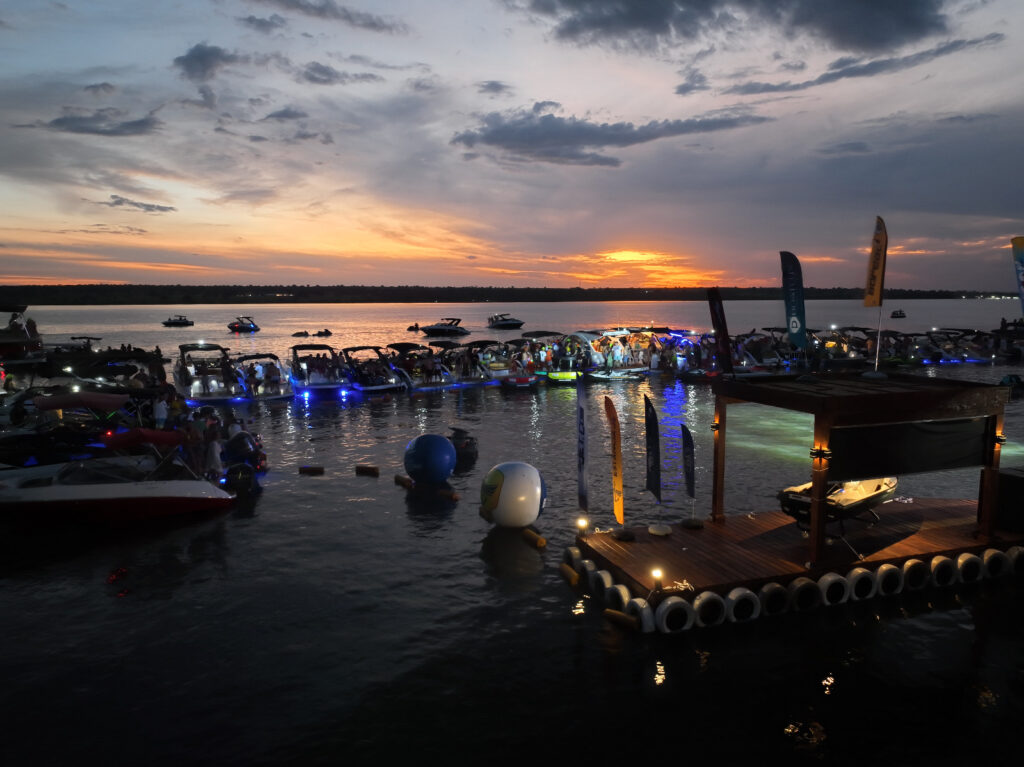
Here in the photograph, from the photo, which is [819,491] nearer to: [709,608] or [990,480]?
[709,608]

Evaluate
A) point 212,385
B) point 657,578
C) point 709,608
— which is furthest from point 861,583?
point 212,385

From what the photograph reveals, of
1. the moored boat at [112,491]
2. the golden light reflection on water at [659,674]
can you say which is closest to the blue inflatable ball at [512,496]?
the golden light reflection on water at [659,674]

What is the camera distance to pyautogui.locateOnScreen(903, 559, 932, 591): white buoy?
11.0m

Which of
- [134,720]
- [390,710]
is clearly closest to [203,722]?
[134,720]

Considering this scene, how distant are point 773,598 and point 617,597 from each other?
2499mm

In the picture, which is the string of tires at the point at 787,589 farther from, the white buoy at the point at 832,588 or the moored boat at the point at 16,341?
the moored boat at the point at 16,341

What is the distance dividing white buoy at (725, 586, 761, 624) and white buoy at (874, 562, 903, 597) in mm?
2466

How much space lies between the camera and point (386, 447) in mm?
22438

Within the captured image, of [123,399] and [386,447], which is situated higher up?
[123,399]

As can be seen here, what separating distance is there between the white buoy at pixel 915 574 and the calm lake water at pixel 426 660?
1.00 ft

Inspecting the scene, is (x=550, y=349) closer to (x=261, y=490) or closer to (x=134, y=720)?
(x=261, y=490)

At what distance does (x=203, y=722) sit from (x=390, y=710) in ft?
7.31

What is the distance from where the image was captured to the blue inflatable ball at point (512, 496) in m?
13.7

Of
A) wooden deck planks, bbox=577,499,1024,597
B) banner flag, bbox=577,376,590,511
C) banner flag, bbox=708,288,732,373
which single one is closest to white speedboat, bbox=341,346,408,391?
banner flag, bbox=577,376,590,511
